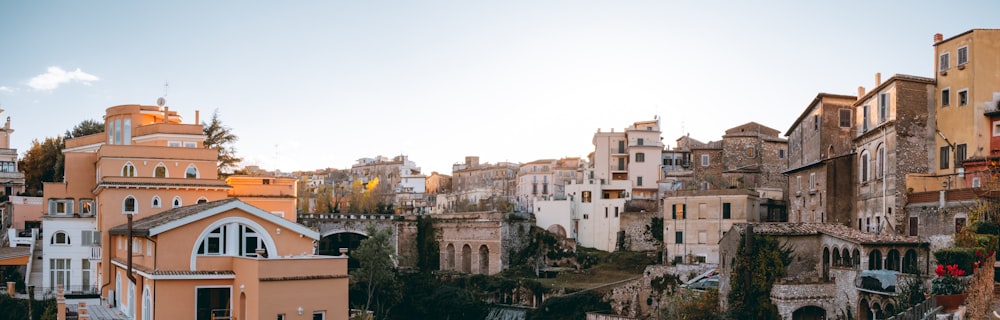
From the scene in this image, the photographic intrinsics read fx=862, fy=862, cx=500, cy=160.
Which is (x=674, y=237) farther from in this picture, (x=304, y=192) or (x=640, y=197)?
(x=304, y=192)

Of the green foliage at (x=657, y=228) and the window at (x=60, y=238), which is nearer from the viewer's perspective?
the window at (x=60, y=238)

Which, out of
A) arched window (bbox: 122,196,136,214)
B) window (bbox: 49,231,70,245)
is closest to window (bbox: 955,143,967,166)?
arched window (bbox: 122,196,136,214)

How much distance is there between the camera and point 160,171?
1305 inches

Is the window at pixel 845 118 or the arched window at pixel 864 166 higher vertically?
the window at pixel 845 118

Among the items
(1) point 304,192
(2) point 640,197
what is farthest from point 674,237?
(1) point 304,192

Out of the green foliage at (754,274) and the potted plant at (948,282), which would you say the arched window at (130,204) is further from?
the potted plant at (948,282)

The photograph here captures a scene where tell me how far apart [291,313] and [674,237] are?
27022mm

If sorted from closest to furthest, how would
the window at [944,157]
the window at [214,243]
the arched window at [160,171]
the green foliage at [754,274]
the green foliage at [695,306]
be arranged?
the window at [214,243]
the green foliage at [754,274]
the window at [944,157]
the green foliage at [695,306]
the arched window at [160,171]

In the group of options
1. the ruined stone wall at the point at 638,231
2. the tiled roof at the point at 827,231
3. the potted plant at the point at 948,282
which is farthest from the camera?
the ruined stone wall at the point at 638,231

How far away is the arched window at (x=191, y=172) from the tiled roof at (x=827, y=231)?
2067cm

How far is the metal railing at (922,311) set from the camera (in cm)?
1478

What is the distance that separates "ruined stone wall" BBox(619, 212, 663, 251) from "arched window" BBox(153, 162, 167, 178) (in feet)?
88.0

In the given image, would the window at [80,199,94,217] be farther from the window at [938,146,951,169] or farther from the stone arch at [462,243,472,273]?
the window at [938,146,951,169]

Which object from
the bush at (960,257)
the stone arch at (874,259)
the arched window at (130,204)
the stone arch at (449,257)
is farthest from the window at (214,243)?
Result: the stone arch at (449,257)
